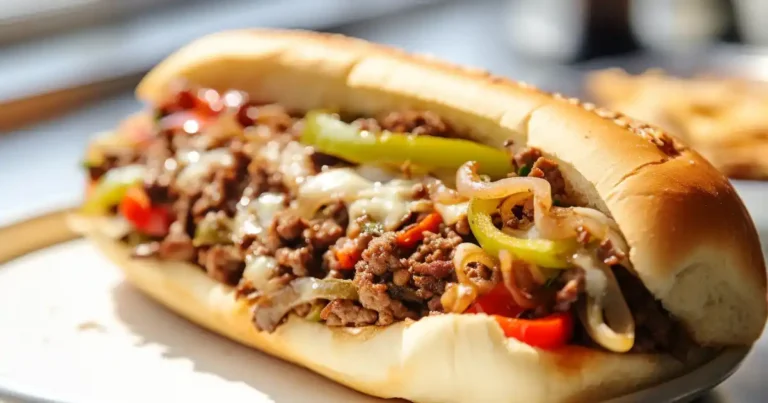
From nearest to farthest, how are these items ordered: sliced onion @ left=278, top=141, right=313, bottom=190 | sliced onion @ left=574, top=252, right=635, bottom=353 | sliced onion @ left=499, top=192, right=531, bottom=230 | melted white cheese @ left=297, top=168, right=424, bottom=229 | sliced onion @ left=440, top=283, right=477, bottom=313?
sliced onion @ left=574, top=252, right=635, bottom=353 → sliced onion @ left=440, top=283, right=477, bottom=313 → sliced onion @ left=499, top=192, right=531, bottom=230 → melted white cheese @ left=297, top=168, right=424, bottom=229 → sliced onion @ left=278, top=141, right=313, bottom=190

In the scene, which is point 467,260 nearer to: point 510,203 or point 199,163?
point 510,203

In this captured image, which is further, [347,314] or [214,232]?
[214,232]

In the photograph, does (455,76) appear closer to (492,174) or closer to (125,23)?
(492,174)

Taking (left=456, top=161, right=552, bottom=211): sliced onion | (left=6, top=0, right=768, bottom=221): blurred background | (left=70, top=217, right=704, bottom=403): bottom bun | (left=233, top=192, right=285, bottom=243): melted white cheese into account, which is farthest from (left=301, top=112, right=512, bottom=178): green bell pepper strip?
(left=6, top=0, right=768, bottom=221): blurred background

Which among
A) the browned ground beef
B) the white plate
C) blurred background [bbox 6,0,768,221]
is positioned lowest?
blurred background [bbox 6,0,768,221]

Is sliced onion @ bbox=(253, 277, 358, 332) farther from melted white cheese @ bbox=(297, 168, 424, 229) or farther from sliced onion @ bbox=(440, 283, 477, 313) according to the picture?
sliced onion @ bbox=(440, 283, 477, 313)

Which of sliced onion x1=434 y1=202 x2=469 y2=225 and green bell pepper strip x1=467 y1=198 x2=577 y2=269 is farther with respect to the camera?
sliced onion x1=434 y1=202 x2=469 y2=225

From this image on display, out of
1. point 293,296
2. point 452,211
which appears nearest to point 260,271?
point 293,296
